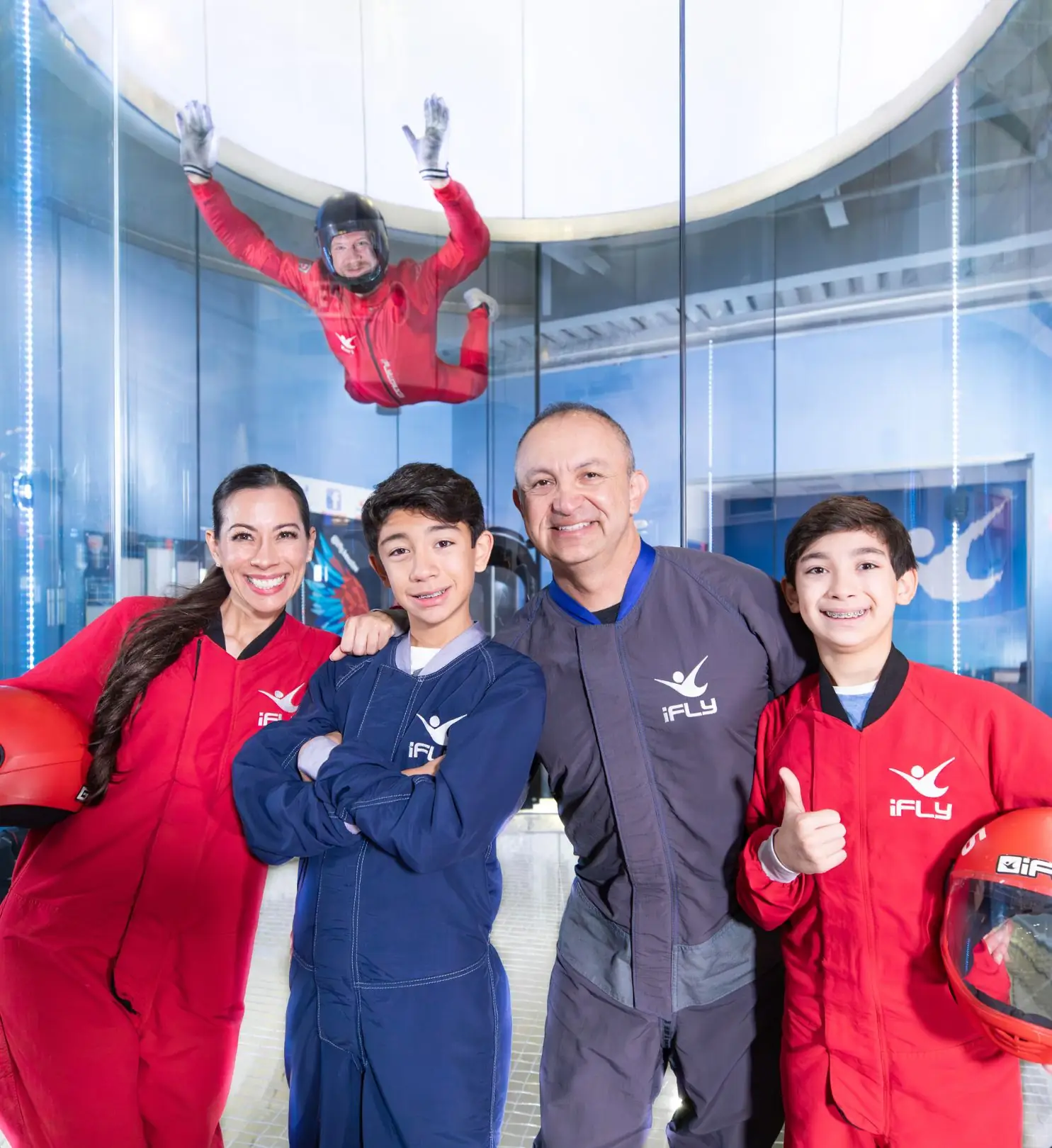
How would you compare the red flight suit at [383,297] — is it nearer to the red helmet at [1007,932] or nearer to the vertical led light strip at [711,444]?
the vertical led light strip at [711,444]

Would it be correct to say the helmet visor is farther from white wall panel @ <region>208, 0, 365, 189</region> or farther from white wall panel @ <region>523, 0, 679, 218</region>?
white wall panel @ <region>208, 0, 365, 189</region>

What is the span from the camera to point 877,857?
3.87 ft

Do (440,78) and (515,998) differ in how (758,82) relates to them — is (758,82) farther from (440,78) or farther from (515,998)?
(515,998)

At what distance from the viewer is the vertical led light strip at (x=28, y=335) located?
3268mm

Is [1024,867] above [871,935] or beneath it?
above

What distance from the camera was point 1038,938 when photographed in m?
1.11

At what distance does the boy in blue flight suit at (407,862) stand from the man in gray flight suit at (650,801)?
0.61 ft

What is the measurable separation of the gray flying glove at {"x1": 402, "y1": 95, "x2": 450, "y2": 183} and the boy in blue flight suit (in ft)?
9.04

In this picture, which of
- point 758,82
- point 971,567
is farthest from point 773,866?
point 758,82

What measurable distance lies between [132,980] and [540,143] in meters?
3.94

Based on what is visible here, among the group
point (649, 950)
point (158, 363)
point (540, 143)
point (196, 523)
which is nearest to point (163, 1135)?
point (649, 950)

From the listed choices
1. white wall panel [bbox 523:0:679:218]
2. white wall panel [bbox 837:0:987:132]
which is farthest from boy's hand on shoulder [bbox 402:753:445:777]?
white wall panel [bbox 837:0:987:132]

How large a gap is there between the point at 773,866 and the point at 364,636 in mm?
810


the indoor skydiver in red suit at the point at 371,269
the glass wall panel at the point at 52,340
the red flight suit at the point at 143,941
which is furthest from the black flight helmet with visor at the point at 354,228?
the red flight suit at the point at 143,941
